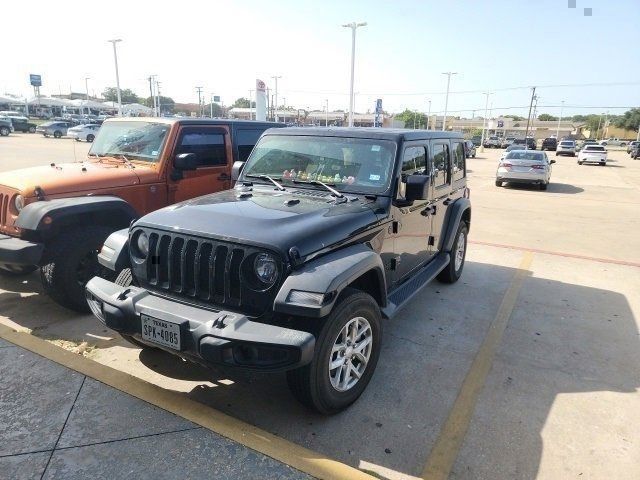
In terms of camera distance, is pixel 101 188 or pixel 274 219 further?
pixel 101 188

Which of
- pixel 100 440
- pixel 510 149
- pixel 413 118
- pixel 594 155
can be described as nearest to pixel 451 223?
pixel 100 440

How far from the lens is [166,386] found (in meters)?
3.50

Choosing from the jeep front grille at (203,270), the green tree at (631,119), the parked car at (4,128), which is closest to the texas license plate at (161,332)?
the jeep front grille at (203,270)

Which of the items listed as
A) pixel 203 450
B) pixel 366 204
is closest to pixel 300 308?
pixel 203 450

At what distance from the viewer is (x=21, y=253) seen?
412cm

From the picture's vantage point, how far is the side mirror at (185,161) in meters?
5.38

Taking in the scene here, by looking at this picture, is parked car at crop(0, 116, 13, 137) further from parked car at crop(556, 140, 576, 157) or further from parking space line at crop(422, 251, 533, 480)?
parked car at crop(556, 140, 576, 157)

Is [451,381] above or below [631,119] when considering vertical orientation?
below

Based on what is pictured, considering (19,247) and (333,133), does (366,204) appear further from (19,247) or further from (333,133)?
(19,247)

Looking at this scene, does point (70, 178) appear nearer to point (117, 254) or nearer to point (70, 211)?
point (70, 211)

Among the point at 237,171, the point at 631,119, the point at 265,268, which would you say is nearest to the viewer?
the point at 265,268

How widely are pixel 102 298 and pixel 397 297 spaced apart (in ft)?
7.62

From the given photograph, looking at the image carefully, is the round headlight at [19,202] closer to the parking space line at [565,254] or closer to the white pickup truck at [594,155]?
the parking space line at [565,254]

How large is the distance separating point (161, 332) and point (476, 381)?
2.45 meters
